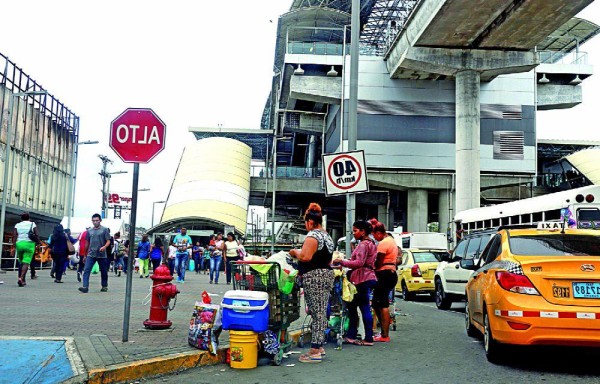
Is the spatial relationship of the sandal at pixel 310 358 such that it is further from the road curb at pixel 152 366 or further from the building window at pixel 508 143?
the building window at pixel 508 143

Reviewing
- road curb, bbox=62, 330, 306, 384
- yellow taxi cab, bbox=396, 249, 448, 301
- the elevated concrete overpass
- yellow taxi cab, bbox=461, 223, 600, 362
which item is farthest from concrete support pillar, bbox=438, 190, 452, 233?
road curb, bbox=62, 330, 306, 384

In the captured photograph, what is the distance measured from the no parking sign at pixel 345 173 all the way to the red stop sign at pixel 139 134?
3450 millimetres

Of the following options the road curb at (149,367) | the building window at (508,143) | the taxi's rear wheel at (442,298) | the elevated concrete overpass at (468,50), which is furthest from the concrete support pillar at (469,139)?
the road curb at (149,367)

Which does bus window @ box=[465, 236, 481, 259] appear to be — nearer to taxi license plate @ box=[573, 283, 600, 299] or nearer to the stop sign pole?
taxi license plate @ box=[573, 283, 600, 299]

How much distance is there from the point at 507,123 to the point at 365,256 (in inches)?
1542

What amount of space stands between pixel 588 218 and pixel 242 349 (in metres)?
9.62

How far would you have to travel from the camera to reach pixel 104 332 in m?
8.09

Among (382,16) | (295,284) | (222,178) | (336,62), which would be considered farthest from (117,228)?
(295,284)

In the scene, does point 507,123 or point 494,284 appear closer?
point 494,284

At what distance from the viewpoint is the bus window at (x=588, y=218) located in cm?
1318

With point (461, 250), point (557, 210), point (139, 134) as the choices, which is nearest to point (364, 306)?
point (139, 134)

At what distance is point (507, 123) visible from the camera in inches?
1747

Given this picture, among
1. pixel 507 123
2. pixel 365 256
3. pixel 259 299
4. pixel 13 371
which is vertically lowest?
pixel 13 371

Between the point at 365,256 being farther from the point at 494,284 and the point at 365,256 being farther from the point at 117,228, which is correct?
the point at 117,228
